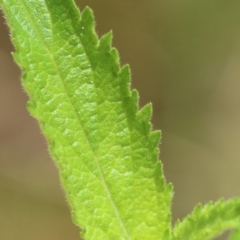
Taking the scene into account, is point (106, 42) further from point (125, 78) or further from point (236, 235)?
point (236, 235)

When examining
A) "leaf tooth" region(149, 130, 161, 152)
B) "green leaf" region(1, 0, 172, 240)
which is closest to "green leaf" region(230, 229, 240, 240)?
"green leaf" region(1, 0, 172, 240)

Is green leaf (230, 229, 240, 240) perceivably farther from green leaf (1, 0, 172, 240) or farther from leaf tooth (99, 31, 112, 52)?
leaf tooth (99, 31, 112, 52)

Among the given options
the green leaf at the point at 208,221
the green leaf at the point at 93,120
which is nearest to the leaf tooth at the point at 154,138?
the green leaf at the point at 93,120

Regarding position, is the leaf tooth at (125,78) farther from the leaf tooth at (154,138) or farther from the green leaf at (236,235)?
the green leaf at (236,235)

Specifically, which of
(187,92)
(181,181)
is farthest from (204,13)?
(181,181)

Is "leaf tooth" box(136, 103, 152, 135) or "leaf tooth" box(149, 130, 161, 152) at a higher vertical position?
"leaf tooth" box(136, 103, 152, 135)

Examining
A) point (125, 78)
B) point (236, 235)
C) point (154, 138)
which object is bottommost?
point (236, 235)

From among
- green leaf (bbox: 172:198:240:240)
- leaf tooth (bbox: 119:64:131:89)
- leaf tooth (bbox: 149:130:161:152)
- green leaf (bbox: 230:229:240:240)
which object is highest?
leaf tooth (bbox: 119:64:131:89)

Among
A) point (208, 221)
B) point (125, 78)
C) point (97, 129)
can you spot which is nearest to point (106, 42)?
point (125, 78)
